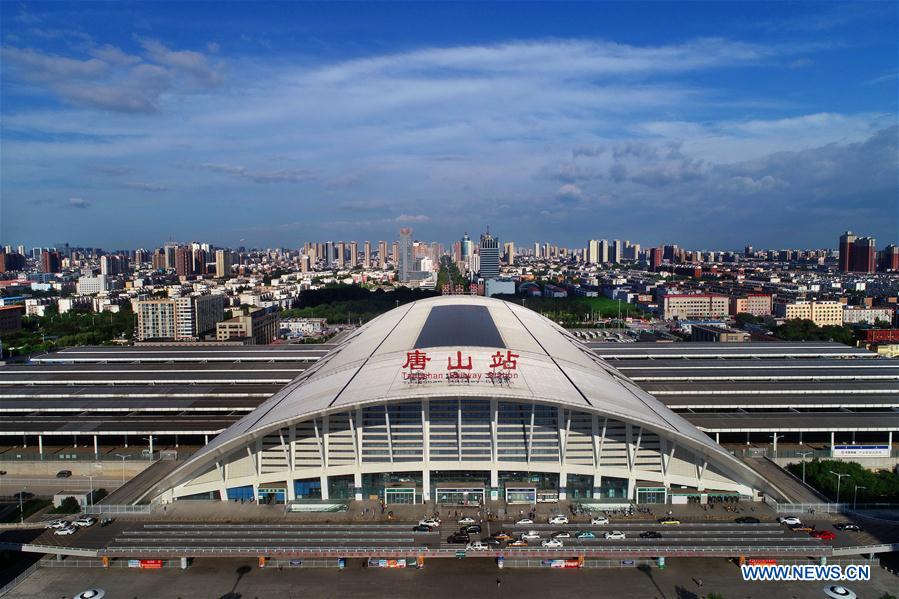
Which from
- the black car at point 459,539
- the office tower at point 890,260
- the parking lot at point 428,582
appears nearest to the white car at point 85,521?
the parking lot at point 428,582

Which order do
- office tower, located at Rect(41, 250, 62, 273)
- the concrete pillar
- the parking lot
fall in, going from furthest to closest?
office tower, located at Rect(41, 250, 62, 273), the concrete pillar, the parking lot

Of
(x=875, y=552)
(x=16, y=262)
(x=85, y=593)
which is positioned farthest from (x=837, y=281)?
(x=16, y=262)

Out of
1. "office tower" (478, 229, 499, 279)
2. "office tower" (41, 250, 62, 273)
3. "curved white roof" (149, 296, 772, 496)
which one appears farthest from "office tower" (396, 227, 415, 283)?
"curved white roof" (149, 296, 772, 496)

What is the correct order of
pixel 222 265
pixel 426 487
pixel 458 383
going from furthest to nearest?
pixel 222 265, pixel 426 487, pixel 458 383

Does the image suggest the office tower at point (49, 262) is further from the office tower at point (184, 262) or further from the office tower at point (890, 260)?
the office tower at point (890, 260)

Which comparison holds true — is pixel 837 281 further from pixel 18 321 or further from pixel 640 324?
pixel 18 321

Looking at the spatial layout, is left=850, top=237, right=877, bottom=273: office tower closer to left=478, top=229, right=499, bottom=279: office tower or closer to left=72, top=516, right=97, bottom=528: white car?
left=478, top=229, right=499, bottom=279: office tower

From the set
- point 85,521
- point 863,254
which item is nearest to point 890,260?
point 863,254

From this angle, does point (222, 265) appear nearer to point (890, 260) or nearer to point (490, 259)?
point (490, 259)
